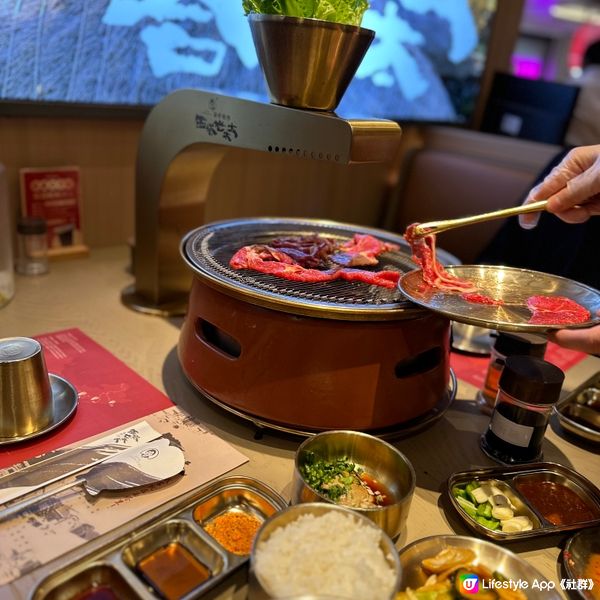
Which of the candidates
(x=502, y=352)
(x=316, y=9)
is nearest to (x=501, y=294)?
(x=502, y=352)

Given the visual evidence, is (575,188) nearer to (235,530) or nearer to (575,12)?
(235,530)

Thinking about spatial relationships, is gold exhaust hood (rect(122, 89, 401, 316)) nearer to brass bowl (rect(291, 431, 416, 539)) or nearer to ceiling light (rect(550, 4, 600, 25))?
brass bowl (rect(291, 431, 416, 539))

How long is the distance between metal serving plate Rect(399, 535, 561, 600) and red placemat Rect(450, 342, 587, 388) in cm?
74

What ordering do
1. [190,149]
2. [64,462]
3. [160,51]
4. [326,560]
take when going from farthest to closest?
1. [160,51]
2. [190,149]
3. [64,462]
4. [326,560]

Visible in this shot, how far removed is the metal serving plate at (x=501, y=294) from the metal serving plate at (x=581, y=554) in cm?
40

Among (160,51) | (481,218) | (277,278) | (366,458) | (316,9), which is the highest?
(316,9)

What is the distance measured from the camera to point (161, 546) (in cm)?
A: 93

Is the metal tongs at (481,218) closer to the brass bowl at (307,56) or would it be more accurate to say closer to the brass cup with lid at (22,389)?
the brass bowl at (307,56)

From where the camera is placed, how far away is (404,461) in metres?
1.04

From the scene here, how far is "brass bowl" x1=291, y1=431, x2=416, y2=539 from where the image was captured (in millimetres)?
977

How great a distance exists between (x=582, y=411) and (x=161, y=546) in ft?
3.77

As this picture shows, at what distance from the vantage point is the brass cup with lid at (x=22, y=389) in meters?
1.07

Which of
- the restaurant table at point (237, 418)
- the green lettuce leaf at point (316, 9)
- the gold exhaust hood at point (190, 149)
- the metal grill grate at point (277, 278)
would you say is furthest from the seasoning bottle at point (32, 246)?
the green lettuce leaf at point (316, 9)

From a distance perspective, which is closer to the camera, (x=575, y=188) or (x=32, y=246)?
(x=575, y=188)
